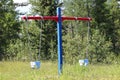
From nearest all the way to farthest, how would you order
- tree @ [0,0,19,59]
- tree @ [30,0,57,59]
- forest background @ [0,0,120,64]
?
forest background @ [0,0,120,64], tree @ [30,0,57,59], tree @ [0,0,19,59]

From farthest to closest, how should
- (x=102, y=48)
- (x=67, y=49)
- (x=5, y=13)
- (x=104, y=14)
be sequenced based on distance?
(x=104, y=14) → (x=5, y=13) → (x=102, y=48) → (x=67, y=49)

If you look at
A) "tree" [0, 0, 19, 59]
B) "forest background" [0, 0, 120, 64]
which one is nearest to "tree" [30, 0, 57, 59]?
"forest background" [0, 0, 120, 64]

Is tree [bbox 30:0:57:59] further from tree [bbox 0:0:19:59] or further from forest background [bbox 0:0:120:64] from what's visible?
tree [bbox 0:0:19:59]

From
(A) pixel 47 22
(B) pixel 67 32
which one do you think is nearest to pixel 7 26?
(A) pixel 47 22

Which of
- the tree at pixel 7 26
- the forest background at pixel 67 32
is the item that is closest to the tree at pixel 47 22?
the forest background at pixel 67 32

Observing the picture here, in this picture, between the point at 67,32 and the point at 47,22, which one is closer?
the point at 67,32

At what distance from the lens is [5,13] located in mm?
34031

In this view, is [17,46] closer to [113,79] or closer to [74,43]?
[74,43]

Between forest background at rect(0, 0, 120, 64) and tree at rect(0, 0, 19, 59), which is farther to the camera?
tree at rect(0, 0, 19, 59)

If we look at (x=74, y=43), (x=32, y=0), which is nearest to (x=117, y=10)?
(x=32, y=0)

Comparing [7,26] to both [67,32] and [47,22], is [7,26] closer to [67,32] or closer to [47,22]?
[47,22]

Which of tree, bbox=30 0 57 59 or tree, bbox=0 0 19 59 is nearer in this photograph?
tree, bbox=30 0 57 59

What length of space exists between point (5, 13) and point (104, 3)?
34.3 feet

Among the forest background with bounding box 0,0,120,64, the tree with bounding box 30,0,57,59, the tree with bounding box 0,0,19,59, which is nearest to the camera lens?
the forest background with bounding box 0,0,120,64
